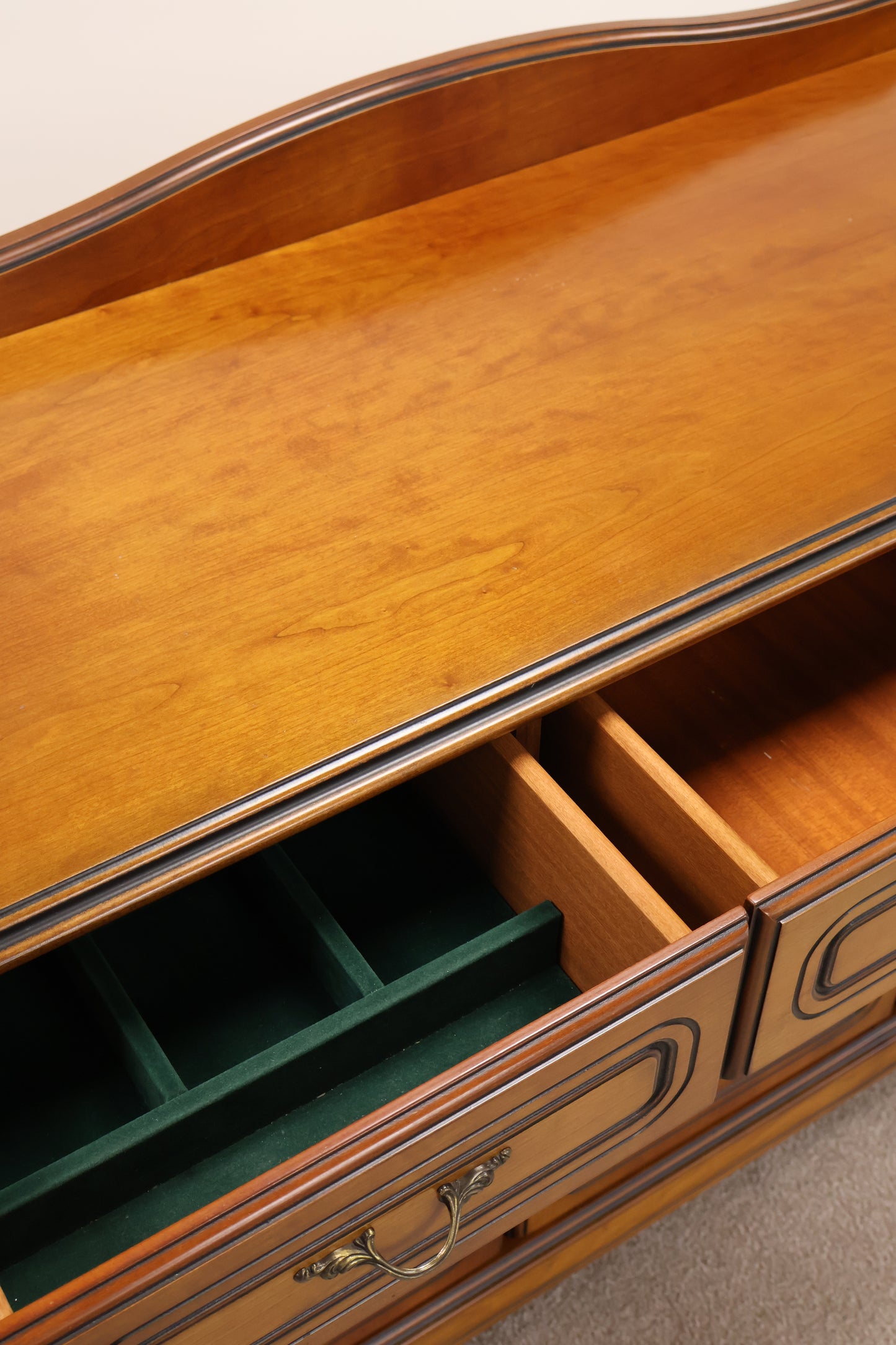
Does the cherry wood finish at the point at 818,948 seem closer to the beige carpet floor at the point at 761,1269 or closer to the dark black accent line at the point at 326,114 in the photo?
the beige carpet floor at the point at 761,1269

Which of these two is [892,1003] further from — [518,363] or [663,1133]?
[518,363]

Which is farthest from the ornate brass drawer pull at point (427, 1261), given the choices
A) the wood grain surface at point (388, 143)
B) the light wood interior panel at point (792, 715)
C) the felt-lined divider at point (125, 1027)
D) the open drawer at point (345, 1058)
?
the wood grain surface at point (388, 143)

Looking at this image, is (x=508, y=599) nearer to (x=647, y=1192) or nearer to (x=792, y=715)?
(x=792, y=715)

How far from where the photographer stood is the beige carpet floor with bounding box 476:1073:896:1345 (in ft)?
2.86

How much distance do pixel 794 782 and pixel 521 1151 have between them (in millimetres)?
331

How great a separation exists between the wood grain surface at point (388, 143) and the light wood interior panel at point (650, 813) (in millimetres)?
432

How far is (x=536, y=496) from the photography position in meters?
0.73

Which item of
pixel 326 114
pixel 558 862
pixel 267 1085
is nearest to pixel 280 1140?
pixel 267 1085

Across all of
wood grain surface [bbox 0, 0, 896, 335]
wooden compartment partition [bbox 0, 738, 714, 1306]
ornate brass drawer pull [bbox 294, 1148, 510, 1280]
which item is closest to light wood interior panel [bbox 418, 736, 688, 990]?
wooden compartment partition [bbox 0, 738, 714, 1306]

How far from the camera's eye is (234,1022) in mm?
735

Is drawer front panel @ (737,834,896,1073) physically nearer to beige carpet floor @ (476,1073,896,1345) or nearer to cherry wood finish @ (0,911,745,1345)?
cherry wood finish @ (0,911,745,1345)

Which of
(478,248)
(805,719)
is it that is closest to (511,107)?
(478,248)

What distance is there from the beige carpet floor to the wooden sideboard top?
521mm

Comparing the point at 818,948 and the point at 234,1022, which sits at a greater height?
the point at 234,1022
